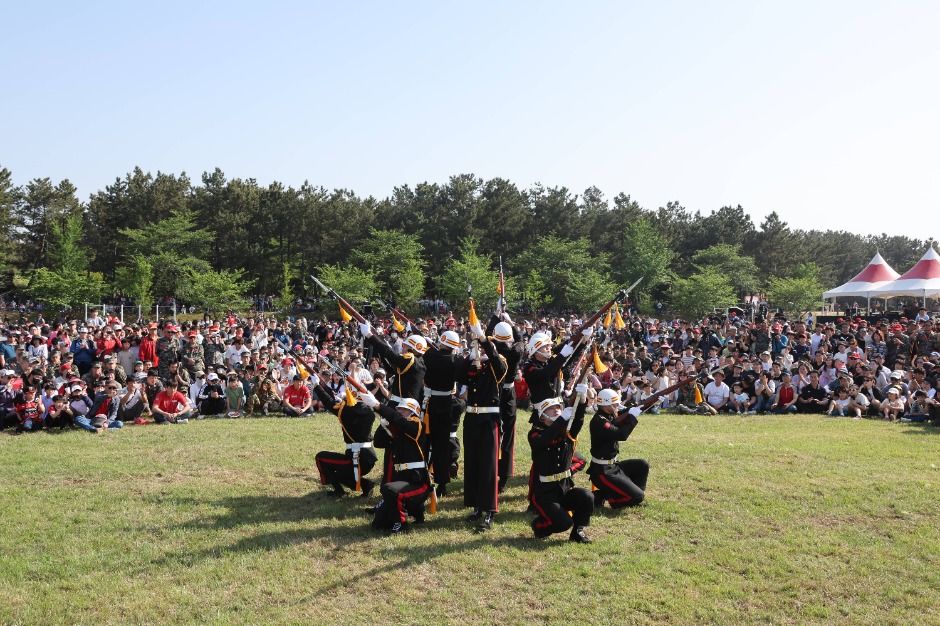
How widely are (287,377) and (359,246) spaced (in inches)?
1467

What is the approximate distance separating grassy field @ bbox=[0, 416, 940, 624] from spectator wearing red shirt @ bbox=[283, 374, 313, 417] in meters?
4.70

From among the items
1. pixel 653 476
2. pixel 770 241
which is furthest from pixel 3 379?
pixel 770 241

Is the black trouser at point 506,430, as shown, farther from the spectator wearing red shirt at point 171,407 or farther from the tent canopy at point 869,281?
the tent canopy at point 869,281

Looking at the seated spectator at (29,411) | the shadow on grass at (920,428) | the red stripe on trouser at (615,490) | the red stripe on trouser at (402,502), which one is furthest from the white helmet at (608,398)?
the seated spectator at (29,411)

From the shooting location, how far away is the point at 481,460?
8039 millimetres

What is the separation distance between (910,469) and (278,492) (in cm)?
863

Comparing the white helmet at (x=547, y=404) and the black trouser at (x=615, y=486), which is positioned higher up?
the white helmet at (x=547, y=404)

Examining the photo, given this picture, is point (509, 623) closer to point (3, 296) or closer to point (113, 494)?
point (113, 494)

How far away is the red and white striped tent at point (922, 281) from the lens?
111 feet

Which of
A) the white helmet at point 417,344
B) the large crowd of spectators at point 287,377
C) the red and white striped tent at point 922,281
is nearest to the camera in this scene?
the white helmet at point 417,344

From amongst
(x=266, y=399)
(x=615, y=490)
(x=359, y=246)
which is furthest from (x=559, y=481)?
(x=359, y=246)

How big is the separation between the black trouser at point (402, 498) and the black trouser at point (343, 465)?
39.9 inches

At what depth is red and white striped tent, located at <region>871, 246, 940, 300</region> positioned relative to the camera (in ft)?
111

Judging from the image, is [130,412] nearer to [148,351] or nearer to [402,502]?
[148,351]
